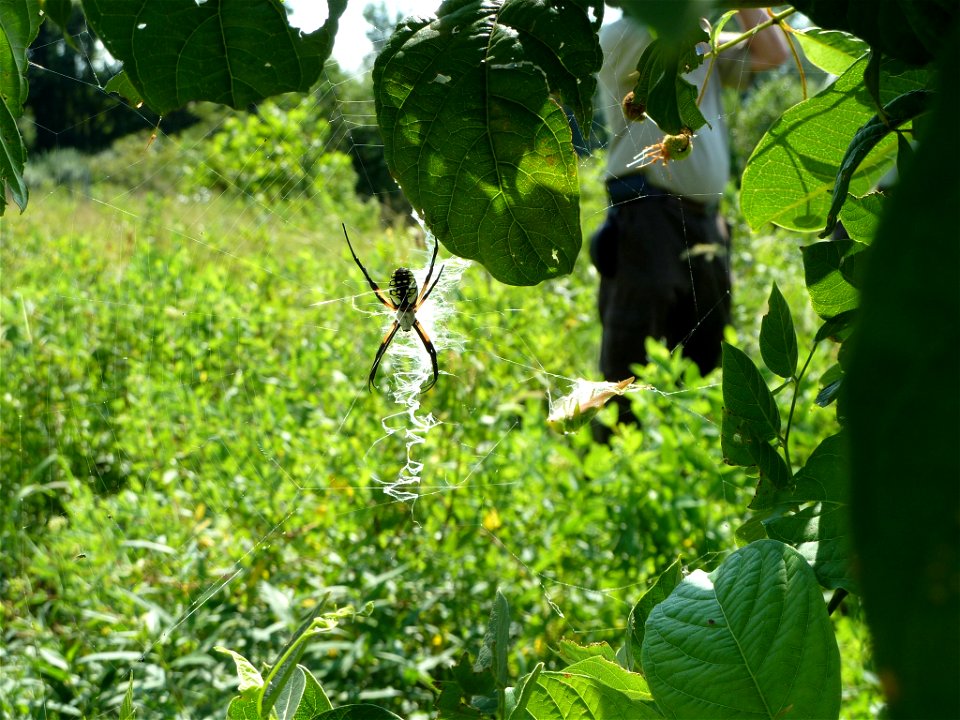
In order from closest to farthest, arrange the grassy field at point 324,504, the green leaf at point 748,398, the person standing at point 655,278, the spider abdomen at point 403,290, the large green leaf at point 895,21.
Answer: the large green leaf at point 895,21 < the green leaf at point 748,398 < the spider abdomen at point 403,290 < the grassy field at point 324,504 < the person standing at point 655,278

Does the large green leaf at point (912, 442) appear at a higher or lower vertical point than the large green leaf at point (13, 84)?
lower

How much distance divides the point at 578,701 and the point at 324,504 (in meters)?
1.41

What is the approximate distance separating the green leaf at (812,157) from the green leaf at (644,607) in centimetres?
24

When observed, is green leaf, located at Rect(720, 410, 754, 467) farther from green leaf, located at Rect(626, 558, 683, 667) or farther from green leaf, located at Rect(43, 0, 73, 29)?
green leaf, located at Rect(43, 0, 73, 29)

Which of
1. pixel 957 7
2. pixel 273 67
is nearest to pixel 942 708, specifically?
pixel 957 7

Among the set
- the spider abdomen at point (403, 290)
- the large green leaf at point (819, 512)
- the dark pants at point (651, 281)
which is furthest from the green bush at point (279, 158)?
the large green leaf at point (819, 512)

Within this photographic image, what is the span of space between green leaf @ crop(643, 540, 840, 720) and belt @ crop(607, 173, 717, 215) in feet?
3.11

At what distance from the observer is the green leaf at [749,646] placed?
0.95ft

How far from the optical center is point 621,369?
2.70m

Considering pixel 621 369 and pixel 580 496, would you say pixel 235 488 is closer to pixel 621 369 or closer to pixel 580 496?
pixel 580 496

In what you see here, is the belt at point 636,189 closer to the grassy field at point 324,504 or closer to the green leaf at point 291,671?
the grassy field at point 324,504

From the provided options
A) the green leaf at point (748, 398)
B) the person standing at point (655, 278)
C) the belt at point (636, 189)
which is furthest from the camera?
the person standing at point (655, 278)

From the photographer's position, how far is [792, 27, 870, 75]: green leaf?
0.58 metres

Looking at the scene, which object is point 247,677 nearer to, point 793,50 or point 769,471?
point 769,471
